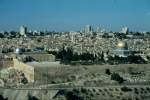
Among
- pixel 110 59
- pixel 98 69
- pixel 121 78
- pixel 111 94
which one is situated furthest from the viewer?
pixel 110 59

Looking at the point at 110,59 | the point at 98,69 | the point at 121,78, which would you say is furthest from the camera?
the point at 110,59

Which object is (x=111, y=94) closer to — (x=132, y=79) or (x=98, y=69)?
(x=132, y=79)

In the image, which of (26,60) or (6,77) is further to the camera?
(26,60)

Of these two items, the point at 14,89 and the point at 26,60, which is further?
the point at 26,60

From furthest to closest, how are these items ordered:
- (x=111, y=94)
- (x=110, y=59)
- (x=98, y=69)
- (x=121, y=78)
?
(x=110, y=59) < (x=98, y=69) < (x=121, y=78) < (x=111, y=94)

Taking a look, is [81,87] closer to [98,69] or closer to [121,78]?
[121,78]

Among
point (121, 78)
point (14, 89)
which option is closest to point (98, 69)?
point (121, 78)

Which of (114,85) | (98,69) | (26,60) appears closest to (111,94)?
(114,85)

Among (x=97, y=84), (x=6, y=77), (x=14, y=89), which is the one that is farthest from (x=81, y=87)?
(x=6, y=77)
